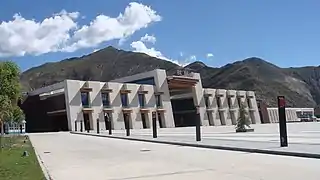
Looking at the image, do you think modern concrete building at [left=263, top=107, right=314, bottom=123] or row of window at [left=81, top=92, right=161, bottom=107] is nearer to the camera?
row of window at [left=81, top=92, right=161, bottom=107]

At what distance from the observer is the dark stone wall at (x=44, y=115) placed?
3521 inches

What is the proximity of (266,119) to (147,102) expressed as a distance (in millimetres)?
48259

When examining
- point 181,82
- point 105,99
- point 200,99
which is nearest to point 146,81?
point 181,82

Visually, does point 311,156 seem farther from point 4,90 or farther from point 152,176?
point 4,90

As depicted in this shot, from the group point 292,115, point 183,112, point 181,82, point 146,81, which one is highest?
point 146,81

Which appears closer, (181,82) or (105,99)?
(105,99)

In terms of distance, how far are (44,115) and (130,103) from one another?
20603mm

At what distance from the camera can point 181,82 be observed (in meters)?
104

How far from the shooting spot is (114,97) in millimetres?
88062

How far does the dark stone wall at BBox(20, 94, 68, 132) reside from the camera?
8944cm

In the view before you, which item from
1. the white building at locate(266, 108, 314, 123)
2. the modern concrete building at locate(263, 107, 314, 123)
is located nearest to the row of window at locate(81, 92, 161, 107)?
the modern concrete building at locate(263, 107, 314, 123)

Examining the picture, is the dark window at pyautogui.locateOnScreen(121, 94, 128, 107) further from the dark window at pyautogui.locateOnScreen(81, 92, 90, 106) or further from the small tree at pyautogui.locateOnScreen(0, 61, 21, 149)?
the small tree at pyautogui.locateOnScreen(0, 61, 21, 149)

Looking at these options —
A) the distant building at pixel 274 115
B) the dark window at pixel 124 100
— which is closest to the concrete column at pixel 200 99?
the dark window at pixel 124 100

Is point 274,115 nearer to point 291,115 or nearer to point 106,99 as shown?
point 291,115
